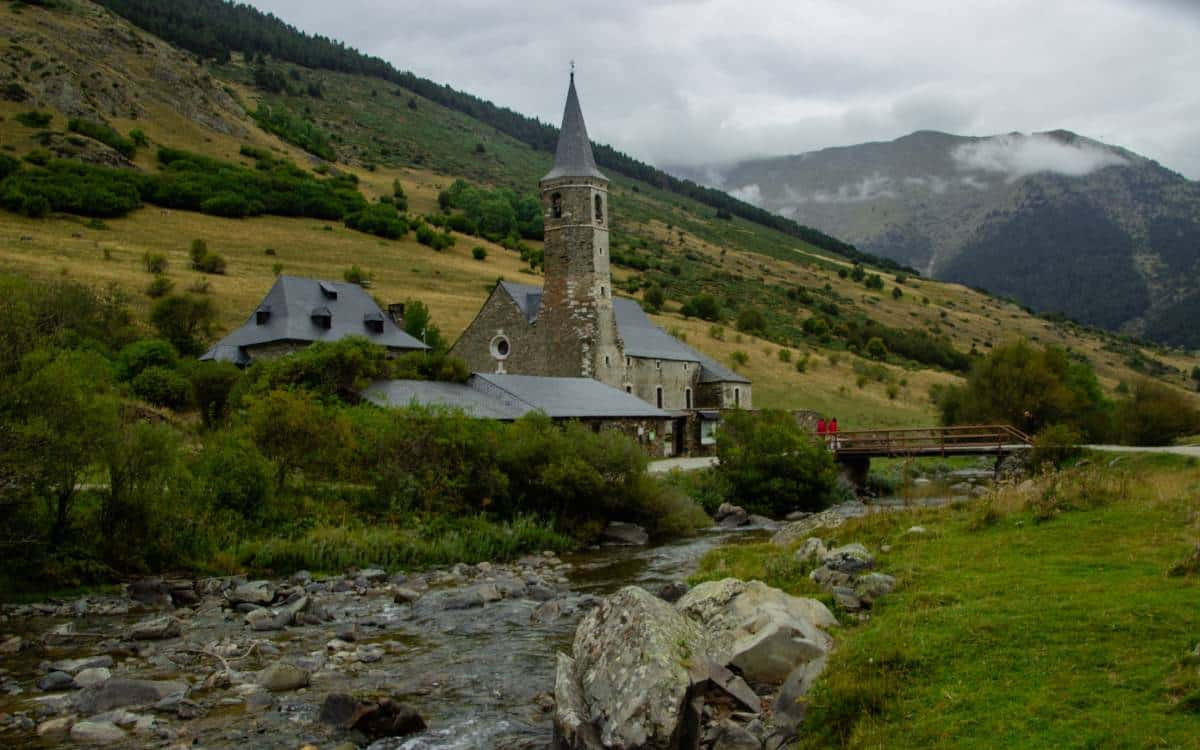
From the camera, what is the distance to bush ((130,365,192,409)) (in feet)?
134

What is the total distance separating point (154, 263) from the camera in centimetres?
6331

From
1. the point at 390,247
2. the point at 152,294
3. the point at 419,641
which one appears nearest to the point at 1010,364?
the point at 419,641

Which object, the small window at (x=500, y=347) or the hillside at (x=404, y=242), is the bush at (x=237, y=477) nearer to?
the small window at (x=500, y=347)

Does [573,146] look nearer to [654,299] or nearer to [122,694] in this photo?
[654,299]

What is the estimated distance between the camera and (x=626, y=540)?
25.6 metres

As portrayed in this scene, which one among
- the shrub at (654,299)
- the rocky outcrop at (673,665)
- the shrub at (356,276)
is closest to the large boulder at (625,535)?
the rocky outcrop at (673,665)

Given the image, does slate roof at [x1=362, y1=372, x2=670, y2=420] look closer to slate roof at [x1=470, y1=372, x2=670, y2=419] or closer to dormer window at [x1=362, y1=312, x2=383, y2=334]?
slate roof at [x1=470, y1=372, x2=670, y2=419]

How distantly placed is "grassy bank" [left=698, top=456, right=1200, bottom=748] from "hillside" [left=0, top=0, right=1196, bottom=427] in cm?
5069

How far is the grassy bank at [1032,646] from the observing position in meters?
6.64

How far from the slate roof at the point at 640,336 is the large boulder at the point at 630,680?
41032 mm

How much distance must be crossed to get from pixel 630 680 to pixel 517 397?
27515 millimetres

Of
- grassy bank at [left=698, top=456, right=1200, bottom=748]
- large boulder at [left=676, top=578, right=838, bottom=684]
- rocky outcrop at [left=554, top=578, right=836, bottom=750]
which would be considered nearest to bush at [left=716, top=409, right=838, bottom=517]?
grassy bank at [left=698, top=456, right=1200, bottom=748]

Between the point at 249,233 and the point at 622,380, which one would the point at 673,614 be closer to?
the point at 622,380

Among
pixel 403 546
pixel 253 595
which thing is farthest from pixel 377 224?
pixel 253 595
